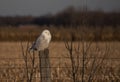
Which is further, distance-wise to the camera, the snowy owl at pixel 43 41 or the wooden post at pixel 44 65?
the snowy owl at pixel 43 41

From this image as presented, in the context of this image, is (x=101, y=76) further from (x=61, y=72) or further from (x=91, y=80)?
(x=61, y=72)

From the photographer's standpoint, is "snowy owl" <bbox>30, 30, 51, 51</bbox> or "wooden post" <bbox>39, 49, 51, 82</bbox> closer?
"wooden post" <bbox>39, 49, 51, 82</bbox>

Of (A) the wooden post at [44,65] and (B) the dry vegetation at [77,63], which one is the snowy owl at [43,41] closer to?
(B) the dry vegetation at [77,63]

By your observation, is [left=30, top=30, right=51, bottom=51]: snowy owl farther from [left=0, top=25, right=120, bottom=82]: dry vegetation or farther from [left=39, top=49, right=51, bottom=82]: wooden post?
[left=39, top=49, right=51, bottom=82]: wooden post

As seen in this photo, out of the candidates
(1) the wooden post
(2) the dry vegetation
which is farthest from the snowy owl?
(1) the wooden post

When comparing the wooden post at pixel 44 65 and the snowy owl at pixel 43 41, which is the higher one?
the snowy owl at pixel 43 41

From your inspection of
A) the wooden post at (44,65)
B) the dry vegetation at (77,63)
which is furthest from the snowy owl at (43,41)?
the wooden post at (44,65)

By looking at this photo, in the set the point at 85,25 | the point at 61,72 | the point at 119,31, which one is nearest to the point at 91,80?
the point at 85,25

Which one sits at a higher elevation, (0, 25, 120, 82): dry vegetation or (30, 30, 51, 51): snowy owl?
(30, 30, 51, 51): snowy owl

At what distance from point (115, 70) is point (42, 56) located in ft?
16.0

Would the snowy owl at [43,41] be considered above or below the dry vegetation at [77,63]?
above

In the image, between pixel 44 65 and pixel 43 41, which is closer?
pixel 44 65

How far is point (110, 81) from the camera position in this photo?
8.51 meters

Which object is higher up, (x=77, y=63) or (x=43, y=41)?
(x=43, y=41)
